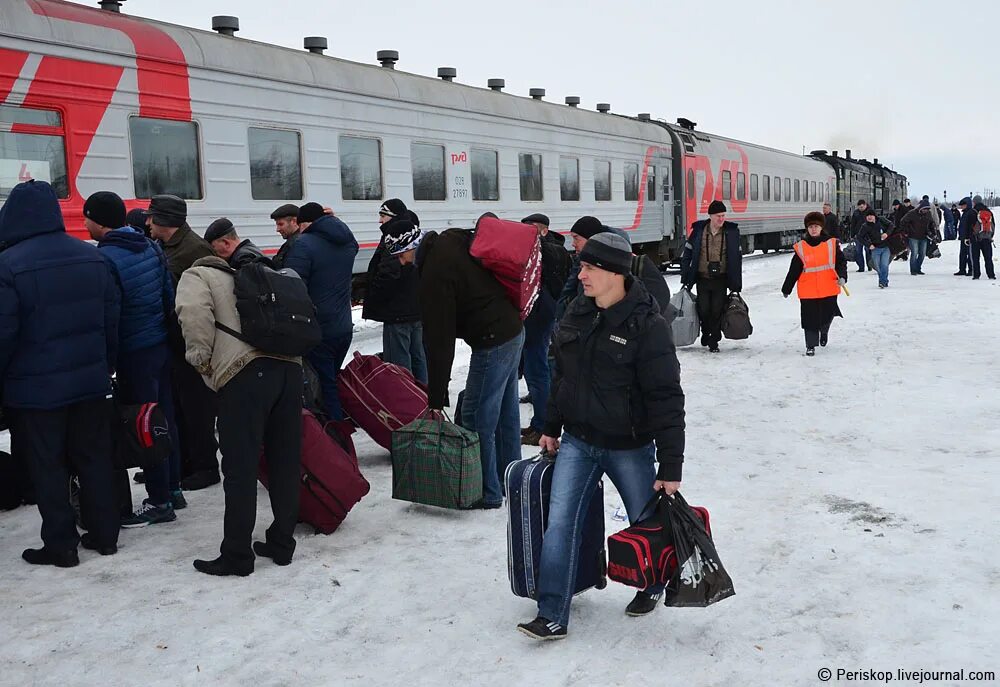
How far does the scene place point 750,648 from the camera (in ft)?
12.1

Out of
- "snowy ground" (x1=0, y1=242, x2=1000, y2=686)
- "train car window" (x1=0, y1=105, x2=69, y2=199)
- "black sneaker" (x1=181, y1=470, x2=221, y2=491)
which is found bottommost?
"snowy ground" (x1=0, y1=242, x2=1000, y2=686)

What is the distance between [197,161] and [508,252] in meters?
5.40

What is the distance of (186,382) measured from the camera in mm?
5871

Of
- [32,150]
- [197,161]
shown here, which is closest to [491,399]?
[32,150]

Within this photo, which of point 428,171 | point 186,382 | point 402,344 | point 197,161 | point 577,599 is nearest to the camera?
point 577,599

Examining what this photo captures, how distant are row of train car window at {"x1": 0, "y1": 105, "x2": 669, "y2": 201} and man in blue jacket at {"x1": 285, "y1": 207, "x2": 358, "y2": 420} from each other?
309 cm

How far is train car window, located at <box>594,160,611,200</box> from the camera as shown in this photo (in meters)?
16.6

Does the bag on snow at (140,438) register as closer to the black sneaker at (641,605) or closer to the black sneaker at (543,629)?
the black sneaker at (543,629)

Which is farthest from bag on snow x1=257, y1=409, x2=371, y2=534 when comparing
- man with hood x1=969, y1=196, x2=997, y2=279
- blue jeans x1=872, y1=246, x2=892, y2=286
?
man with hood x1=969, y1=196, x2=997, y2=279

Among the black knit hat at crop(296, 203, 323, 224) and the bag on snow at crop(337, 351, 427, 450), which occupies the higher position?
the black knit hat at crop(296, 203, 323, 224)

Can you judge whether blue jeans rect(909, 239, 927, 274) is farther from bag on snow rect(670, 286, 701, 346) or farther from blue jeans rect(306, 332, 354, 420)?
blue jeans rect(306, 332, 354, 420)

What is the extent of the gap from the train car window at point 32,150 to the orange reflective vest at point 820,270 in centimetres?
745

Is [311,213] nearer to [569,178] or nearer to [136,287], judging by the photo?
[136,287]

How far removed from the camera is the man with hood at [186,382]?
5645mm
